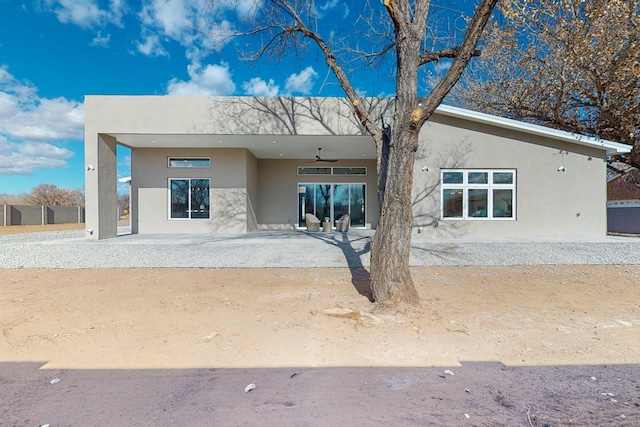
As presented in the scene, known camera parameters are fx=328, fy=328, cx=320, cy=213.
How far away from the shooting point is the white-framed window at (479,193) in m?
10.6

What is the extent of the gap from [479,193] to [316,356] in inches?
366

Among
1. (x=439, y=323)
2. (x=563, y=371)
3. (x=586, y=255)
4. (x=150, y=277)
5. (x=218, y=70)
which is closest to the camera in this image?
(x=563, y=371)

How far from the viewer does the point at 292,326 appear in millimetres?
4074

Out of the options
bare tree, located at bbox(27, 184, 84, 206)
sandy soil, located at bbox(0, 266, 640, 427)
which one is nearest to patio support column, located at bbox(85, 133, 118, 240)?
sandy soil, located at bbox(0, 266, 640, 427)

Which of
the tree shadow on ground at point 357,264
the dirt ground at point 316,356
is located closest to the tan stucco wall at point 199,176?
the tree shadow on ground at point 357,264

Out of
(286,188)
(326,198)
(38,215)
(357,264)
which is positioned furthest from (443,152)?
(38,215)

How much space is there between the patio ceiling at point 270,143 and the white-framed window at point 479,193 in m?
3.12

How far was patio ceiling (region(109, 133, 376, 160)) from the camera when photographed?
10664 mm

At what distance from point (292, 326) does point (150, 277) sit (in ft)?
13.3

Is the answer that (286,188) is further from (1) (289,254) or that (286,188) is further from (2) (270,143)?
(1) (289,254)

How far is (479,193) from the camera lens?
10.7m

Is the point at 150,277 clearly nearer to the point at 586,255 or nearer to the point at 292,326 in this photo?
the point at 292,326

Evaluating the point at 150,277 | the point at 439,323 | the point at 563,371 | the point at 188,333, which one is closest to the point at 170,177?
the point at 150,277

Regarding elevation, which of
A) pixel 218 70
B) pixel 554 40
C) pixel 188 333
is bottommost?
pixel 188 333
